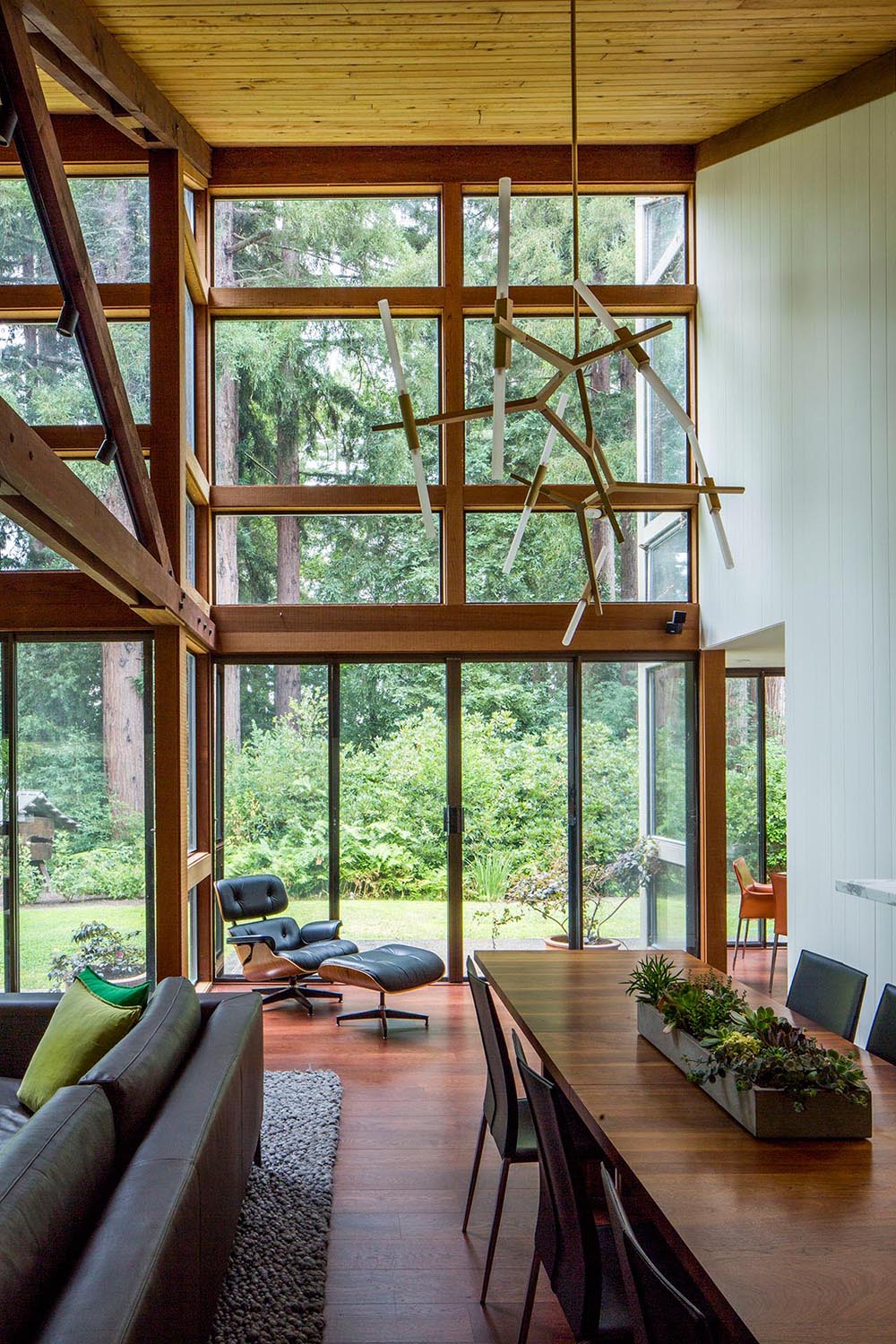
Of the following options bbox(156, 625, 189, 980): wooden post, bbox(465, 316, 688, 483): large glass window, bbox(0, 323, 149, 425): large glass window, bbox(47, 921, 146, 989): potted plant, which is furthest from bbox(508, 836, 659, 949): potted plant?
bbox(0, 323, 149, 425): large glass window

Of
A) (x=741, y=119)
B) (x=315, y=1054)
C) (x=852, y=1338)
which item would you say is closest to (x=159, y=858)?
(x=315, y=1054)

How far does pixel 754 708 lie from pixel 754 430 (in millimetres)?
3049

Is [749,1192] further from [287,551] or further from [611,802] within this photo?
[287,551]

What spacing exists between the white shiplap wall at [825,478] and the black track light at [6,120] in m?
3.66

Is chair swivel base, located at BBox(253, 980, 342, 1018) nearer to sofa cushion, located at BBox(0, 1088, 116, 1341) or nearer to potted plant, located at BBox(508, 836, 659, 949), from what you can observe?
potted plant, located at BBox(508, 836, 659, 949)

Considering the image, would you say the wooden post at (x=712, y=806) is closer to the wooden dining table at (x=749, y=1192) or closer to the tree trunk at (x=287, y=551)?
the tree trunk at (x=287, y=551)

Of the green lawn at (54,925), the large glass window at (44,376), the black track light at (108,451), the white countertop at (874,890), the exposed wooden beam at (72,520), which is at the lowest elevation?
the green lawn at (54,925)

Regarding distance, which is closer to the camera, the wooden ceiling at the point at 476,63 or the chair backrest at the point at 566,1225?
the chair backrest at the point at 566,1225

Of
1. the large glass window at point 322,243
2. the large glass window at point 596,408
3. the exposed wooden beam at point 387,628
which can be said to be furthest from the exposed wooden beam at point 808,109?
the exposed wooden beam at point 387,628

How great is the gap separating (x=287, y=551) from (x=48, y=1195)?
18.3ft

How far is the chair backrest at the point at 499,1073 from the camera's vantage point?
3.01m

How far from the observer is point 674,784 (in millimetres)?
7297

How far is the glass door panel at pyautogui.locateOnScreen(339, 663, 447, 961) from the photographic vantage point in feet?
23.5

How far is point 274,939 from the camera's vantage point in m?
6.41
